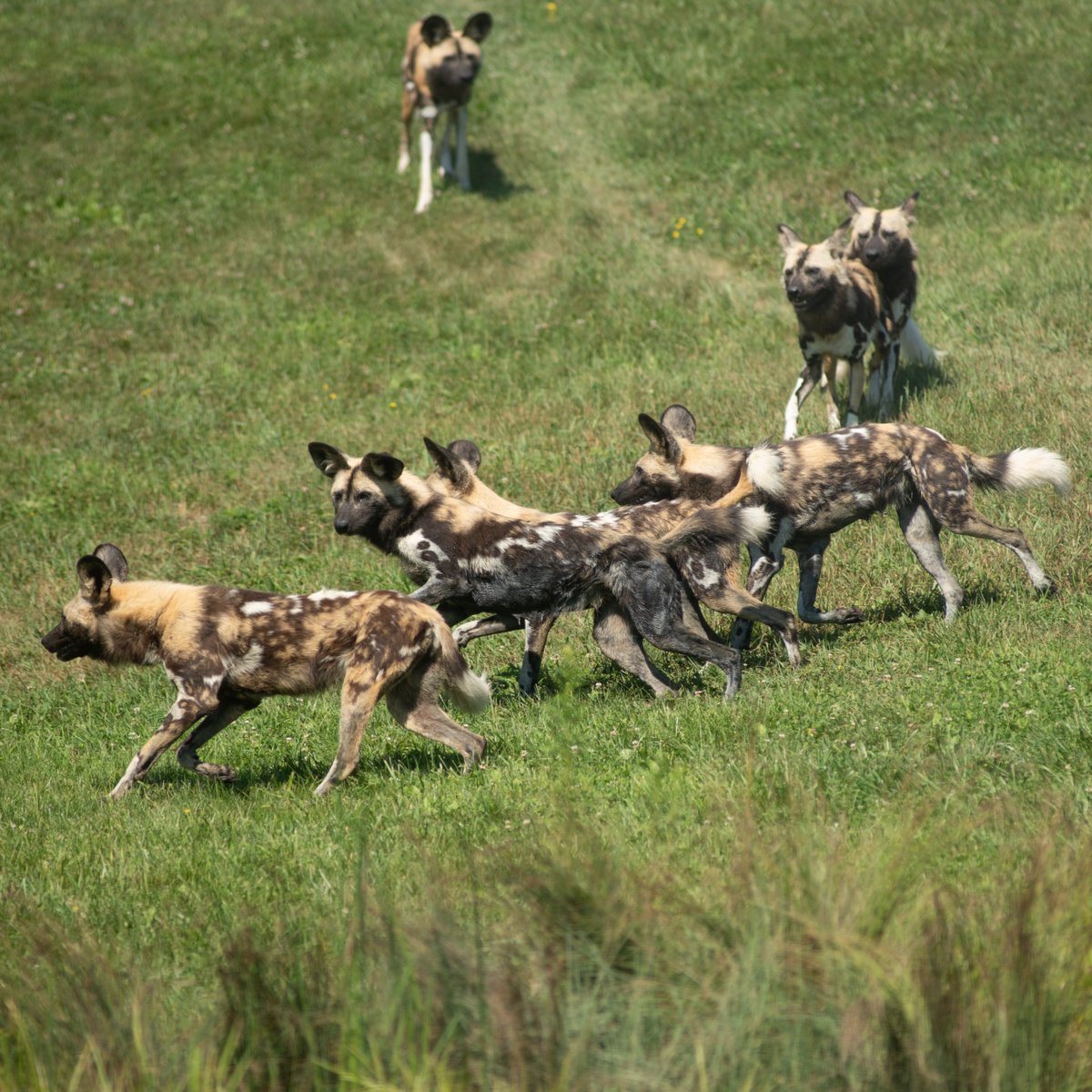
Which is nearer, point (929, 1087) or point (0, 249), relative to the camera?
point (929, 1087)

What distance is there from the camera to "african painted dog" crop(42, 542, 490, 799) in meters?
7.67

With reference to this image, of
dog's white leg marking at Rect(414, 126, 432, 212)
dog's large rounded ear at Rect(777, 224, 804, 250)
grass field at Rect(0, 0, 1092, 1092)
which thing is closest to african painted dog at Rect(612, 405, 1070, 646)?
grass field at Rect(0, 0, 1092, 1092)

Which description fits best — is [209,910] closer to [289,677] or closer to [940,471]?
[289,677]

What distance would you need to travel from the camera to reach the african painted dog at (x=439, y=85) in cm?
1970

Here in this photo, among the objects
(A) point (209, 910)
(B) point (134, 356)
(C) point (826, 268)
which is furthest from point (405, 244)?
(A) point (209, 910)

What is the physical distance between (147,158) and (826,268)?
12286 millimetres

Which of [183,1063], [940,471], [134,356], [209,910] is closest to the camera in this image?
[183,1063]

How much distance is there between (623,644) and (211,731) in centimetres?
264

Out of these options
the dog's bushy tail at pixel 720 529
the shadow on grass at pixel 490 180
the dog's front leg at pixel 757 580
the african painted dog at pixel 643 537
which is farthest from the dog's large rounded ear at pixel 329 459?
the shadow on grass at pixel 490 180

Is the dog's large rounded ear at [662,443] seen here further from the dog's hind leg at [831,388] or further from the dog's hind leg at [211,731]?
the dog's hind leg at [211,731]

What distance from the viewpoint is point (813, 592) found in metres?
9.73

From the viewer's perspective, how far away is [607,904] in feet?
14.2

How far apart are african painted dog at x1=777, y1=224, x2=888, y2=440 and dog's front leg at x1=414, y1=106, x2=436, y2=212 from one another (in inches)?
322

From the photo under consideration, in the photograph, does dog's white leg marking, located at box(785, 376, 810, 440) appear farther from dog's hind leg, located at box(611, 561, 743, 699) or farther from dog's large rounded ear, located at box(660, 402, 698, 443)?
dog's hind leg, located at box(611, 561, 743, 699)
